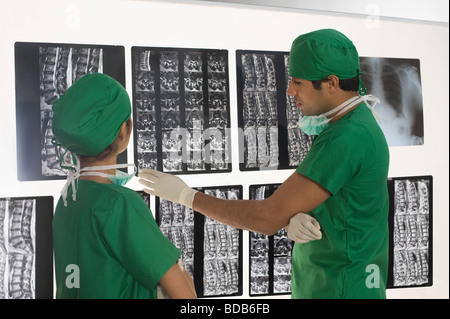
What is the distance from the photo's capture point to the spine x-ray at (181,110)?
1896 mm

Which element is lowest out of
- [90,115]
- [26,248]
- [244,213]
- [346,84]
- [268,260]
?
[268,260]

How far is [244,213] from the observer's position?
1646 mm

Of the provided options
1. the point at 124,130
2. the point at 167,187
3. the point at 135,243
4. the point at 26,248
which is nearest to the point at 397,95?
the point at 167,187

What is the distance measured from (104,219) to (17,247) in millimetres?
639

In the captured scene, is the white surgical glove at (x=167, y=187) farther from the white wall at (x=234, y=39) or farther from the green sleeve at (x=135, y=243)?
the green sleeve at (x=135, y=243)

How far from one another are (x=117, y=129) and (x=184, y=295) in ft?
1.56

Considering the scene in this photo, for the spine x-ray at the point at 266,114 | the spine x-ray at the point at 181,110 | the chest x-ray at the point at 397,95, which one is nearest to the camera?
the spine x-ray at the point at 181,110

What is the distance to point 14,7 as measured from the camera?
1752 mm

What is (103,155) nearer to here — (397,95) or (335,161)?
(335,161)

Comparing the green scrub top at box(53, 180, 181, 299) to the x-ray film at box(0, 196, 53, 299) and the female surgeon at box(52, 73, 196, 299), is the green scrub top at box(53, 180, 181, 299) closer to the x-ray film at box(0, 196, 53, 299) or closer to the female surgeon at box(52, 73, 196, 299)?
the female surgeon at box(52, 73, 196, 299)

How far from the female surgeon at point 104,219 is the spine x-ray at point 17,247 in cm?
45

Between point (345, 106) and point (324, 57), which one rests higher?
point (324, 57)

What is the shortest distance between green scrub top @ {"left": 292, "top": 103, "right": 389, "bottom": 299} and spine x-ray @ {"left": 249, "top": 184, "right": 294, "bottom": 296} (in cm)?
42

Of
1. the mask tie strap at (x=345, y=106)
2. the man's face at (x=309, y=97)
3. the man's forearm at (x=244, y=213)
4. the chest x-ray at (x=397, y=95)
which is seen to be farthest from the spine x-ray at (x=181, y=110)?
the chest x-ray at (x=397, y=95)
